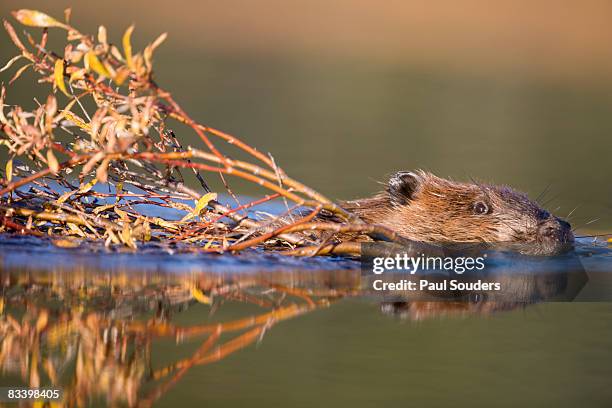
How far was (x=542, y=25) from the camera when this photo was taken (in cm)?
2045

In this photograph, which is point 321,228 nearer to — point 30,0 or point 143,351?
point 143,351

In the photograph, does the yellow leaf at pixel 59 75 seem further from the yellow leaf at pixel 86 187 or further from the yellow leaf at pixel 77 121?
the yellow leaf at pixel 86 187

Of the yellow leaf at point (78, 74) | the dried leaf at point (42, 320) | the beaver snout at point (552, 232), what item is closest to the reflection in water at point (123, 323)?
the dried leaf at point (42, 320)

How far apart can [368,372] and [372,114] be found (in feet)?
32.3

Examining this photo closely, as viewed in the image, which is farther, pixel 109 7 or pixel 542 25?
pixel 542 25

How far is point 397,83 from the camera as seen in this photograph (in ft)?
52.3

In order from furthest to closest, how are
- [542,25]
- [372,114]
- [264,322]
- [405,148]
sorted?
[542,25] → [372,114] → [405,148] → [264,322]

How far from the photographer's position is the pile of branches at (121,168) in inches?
200

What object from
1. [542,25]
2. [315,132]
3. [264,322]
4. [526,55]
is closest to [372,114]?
[315,132]

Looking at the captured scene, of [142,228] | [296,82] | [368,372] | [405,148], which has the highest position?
[296,82]

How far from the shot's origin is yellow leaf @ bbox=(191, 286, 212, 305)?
5023 mm

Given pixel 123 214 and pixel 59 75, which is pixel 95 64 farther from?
pixel 123 214

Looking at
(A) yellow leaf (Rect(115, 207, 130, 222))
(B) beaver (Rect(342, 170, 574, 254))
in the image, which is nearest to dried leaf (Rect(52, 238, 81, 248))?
(A) yellow leaf (Rect(115, 207, 130, 222))

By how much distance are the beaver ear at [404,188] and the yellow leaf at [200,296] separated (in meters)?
1.73
